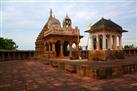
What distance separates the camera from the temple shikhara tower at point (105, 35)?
16.6 meters

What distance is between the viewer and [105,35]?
A: 16594mm

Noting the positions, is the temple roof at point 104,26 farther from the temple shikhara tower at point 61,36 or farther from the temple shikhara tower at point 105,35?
the temple shikhara tower at point 61,36

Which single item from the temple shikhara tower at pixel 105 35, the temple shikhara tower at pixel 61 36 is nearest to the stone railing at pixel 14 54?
the temple shikhara tower at pixel 61 36

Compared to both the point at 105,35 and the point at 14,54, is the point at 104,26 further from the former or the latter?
the point at 14,54

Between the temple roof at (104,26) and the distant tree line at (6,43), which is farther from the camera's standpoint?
the distant tree line at (6,43)

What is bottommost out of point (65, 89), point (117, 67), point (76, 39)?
point (65, 89)

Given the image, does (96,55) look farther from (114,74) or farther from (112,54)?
(114,74)

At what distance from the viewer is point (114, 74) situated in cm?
930

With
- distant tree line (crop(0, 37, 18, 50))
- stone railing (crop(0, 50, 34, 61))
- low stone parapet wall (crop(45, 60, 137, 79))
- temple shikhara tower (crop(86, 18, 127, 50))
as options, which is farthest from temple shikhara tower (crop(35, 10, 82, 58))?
distant tree line (crop(0, 37, 18, 50))

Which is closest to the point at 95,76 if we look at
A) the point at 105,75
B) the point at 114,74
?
the point at 105,75

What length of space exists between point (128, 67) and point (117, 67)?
A: 1.24 meters

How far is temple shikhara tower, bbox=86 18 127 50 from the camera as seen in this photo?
54.3 ft

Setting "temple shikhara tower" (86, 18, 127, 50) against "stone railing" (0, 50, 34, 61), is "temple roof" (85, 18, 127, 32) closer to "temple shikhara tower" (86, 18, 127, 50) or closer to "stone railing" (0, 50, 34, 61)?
"temple shikhara tower" (86, 18, 127, 50)

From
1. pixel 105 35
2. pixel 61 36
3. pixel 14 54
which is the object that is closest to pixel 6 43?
pixel 14 54
